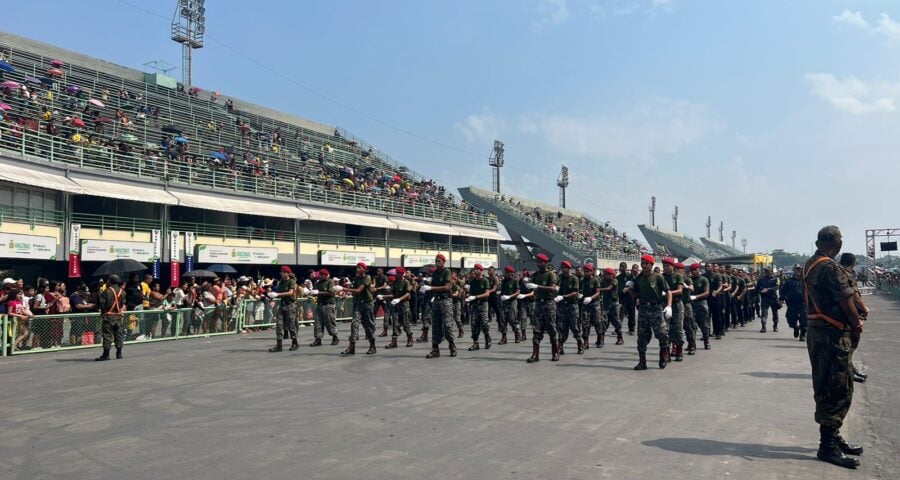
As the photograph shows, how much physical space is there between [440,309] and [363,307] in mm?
1630

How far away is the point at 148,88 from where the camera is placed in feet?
124

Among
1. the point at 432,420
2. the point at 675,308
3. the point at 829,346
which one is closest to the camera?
the point at 829,346

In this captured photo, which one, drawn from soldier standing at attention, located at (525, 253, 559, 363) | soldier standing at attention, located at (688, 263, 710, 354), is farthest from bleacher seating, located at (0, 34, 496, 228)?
soldier standing at attention, located at (688, 263, 710, 354)

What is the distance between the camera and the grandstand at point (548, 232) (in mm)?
52406

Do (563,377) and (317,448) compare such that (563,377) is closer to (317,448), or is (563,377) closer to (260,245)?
(317,448)

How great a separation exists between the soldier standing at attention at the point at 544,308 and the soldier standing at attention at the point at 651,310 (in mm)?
1629

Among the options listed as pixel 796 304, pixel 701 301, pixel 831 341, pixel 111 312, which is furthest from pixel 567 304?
pixel 111 312

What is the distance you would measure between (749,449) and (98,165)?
77.6 feet

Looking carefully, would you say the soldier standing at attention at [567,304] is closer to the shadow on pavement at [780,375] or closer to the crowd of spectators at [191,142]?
the shadow on pavement at [780,375]

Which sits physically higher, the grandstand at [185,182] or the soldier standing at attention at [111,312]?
the grandstand at [185,182]

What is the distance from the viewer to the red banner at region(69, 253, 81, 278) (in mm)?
20891

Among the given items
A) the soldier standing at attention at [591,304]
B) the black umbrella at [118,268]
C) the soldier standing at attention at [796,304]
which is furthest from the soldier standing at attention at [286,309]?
the soldier standing at attention at [796,304]

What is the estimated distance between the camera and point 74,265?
69.2ft

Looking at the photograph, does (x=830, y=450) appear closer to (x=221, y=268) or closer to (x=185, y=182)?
(x=221, y=268)
